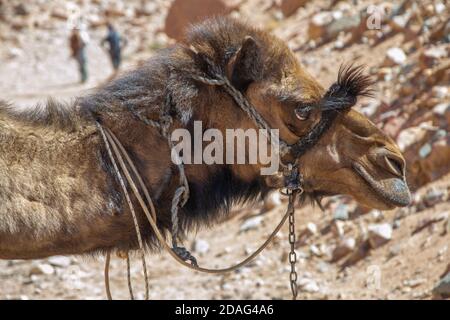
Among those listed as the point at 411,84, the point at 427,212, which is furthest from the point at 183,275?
the point at 411,84

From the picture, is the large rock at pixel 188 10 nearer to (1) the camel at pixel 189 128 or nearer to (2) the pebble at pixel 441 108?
(2) the pebble at pixel 441 108

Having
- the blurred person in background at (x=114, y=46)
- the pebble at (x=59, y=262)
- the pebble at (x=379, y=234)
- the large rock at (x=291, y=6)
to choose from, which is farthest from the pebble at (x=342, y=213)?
the blurred person in background at (x=114, y=46)

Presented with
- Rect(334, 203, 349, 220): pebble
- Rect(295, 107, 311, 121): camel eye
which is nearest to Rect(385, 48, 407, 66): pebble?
Rect(334, 203, 349, 220): pebble

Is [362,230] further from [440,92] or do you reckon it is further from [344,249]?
[440,92]

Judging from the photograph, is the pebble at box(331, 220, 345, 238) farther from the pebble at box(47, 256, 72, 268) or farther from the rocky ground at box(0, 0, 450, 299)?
the pebble at box(47, 256, 72, 268)

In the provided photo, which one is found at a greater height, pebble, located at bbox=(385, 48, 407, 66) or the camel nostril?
pebble, located at bbox=(385, 48, 407, 66)
